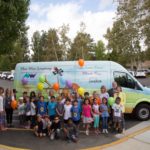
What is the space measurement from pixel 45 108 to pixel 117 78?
359cm

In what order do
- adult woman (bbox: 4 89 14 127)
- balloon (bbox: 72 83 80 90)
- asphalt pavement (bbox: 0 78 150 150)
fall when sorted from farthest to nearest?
balloon (bbox: 72 83 80 90)
adult woman (bbox: 4 89 14 127)
asphalt pavement (bbox: 0 78 150 150)

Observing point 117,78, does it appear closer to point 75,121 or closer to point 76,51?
point 75,121

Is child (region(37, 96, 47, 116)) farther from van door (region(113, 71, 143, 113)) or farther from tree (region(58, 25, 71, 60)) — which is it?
tree (region(58, 25, 71, 60))

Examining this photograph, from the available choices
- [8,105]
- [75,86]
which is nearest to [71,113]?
[75,86]

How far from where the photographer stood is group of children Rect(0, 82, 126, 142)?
12.3 meters

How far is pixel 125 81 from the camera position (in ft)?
50.5

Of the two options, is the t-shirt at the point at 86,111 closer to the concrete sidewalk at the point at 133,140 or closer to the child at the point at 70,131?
the child at the point at 70,131

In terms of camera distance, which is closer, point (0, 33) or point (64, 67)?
point (0, 33)

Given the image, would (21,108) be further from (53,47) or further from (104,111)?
(53,47)

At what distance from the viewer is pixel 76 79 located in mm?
15250

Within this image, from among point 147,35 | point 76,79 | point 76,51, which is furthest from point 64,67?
point 76,51

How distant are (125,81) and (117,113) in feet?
8.50

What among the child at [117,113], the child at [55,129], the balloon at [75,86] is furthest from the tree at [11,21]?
the child at [117,113]

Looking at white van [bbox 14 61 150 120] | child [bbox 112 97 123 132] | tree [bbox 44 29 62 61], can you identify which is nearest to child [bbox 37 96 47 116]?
white van [bbox 14 61 150 120]
